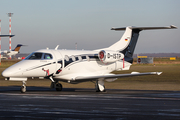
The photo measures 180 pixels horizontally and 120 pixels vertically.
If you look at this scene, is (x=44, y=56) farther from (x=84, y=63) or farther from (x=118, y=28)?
(x=118, y=28)

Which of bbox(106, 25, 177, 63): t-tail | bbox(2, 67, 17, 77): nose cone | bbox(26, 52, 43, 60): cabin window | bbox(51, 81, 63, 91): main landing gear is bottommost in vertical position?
bbox(51, 81, 63, 91): main landing gear

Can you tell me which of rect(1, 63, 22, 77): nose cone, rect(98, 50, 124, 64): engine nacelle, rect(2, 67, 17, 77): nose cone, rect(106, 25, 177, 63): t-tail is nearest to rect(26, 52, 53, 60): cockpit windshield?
rect(1, 63, 22, 77): nose cone

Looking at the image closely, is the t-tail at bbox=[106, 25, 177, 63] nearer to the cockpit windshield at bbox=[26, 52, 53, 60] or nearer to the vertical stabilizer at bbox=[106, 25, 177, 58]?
the vertical stabilizer at bbox=[106, 25, 177, 58]

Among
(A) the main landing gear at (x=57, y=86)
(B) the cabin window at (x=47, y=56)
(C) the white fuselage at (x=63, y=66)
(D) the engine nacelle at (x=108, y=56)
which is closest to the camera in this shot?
(C) the white fuselage at (x=63, y=66)

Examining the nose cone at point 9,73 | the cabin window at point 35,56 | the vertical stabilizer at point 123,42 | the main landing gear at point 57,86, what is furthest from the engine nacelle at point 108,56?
the nose cone at point 9,73

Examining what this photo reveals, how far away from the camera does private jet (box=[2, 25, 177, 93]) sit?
22156mm

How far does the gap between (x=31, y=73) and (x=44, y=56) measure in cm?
169

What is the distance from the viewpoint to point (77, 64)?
25.0 meters

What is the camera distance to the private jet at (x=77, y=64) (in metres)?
22.2

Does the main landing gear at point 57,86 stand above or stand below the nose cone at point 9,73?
below

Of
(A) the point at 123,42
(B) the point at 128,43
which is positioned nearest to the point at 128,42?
(B) the point at 128,43

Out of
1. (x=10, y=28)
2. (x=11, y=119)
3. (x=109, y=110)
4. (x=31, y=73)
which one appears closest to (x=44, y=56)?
(x=31, y=73)

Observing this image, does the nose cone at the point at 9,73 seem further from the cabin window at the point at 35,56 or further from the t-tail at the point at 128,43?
the t-tail at the point at 128,43

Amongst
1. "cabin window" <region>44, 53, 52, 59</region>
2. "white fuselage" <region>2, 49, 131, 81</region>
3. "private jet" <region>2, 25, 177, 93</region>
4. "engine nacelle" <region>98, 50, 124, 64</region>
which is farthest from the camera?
"engine nacelle" <region>98, 50, 124, 64</region>
